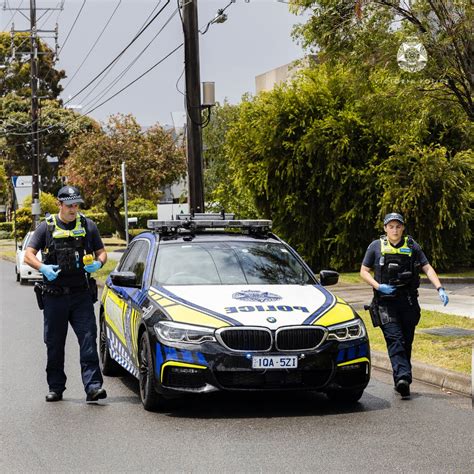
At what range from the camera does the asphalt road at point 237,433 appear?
23.1ft

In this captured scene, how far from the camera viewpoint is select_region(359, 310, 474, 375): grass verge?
36.5 feet

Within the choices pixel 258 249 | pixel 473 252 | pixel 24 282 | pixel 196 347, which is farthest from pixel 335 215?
pixel 196 347

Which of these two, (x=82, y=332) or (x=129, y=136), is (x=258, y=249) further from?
(x=129, y=136)

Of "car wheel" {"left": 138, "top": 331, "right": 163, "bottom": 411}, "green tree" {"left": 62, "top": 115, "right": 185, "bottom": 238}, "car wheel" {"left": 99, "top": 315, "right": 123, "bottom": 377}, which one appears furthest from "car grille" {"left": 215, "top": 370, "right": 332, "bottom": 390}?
"green tree" {"left": 62, "top": 115, "right": 185, "bottom": 238}

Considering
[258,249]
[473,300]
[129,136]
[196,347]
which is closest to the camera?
[196,347]

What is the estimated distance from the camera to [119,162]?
48.7 meters

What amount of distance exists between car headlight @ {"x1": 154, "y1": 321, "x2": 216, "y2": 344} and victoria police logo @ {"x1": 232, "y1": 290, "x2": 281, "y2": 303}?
0.62 meters

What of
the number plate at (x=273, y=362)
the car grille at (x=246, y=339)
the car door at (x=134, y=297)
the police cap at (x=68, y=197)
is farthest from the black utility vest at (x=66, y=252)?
the number plate at (x=273, y=362)

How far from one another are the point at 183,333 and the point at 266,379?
0.76 metres

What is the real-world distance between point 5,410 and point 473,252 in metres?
20.2

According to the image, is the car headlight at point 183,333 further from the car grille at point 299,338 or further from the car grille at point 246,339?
the car grille at point 299,338

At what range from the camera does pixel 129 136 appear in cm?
4994

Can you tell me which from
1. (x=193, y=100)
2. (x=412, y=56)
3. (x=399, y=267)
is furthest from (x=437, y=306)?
(x=399, y=267)

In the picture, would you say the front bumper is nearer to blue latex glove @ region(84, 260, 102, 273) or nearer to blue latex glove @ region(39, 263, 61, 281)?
blue latex glove @ region(84, 260, 102, 273)
